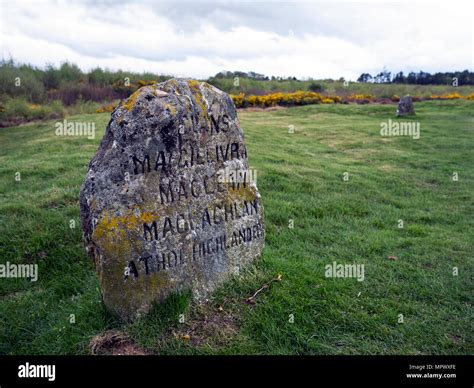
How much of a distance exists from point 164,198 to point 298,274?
2.22m

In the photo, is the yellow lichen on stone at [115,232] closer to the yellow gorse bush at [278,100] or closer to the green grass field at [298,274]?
the green grass field at [298,274]

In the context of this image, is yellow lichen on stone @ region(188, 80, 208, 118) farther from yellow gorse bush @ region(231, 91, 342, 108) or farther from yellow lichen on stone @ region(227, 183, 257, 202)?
yellow gorse bush @ region(231, 91, 342, 108)

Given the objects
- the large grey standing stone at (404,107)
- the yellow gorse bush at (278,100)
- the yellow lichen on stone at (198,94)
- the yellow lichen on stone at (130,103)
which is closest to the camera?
the yellow lichen on stone at (130,103)

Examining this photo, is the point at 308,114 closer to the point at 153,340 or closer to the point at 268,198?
the point at 268,198

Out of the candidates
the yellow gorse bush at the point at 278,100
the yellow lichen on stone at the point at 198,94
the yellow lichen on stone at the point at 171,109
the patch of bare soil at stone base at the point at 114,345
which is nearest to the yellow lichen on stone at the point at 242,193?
the yellow lichen on stone at the point at 198,94

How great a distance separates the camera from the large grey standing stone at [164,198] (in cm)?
472

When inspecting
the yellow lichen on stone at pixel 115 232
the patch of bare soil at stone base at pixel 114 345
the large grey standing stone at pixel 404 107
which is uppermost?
the large grey standing stone at pixel 404 107

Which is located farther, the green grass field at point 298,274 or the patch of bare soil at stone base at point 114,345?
the green grass field at point 298,274

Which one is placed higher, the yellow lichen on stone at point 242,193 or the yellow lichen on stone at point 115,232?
the yellow lichen on stone at point 242,193

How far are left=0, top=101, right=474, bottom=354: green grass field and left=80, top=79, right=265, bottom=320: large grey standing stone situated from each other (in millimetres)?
355

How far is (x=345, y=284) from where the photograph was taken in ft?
19.3

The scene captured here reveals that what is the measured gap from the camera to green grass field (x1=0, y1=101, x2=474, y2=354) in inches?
187

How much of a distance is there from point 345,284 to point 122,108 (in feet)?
12.3

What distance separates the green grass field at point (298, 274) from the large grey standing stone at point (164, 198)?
1.16ft
